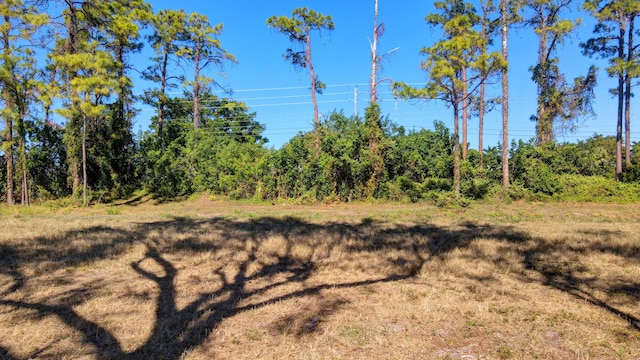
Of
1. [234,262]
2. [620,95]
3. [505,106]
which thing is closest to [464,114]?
[505,106]

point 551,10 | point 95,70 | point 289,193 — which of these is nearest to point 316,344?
point 289,193

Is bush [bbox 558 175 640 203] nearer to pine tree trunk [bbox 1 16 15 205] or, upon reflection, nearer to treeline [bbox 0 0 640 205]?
treeline [bbox 0 0 640 205]

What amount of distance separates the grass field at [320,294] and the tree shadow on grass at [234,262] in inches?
0.9

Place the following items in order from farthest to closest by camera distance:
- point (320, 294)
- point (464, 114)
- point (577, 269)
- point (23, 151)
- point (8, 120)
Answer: point (464, 114)
point (23, 151)
point (8, 120)
point (577, 269)
point (320, 294)

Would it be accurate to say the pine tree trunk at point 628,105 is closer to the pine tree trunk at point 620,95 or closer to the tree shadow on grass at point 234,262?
the pine tree trunk at point 620,95

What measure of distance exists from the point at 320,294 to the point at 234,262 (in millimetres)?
1941

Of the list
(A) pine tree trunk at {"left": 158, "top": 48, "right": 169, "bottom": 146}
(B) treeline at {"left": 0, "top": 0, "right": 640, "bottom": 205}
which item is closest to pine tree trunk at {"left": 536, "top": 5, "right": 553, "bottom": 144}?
(B) treeline at {"left": 0, "top": 0, "right": 640, "bottom": 205}

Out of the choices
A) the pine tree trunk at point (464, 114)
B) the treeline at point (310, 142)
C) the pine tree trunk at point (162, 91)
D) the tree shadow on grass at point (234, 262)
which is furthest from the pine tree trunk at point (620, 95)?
the pine tree trunk at point (162, 91)

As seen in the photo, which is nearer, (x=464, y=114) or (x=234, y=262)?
(x=234, y=262)

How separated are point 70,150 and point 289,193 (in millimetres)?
9984

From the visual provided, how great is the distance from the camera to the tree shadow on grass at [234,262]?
330cm

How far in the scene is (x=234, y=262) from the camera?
18.7ft

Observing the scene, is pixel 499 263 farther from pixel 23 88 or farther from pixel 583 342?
pixel 23 88

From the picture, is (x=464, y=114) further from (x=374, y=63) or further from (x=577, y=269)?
(x=577, y=269)
